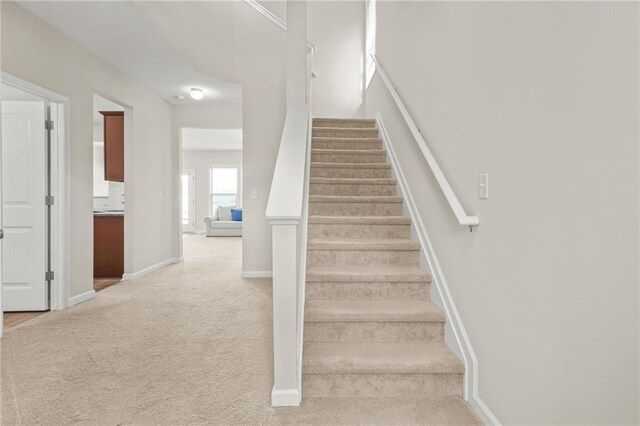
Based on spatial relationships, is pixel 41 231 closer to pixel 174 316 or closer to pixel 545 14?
pixel 174 316

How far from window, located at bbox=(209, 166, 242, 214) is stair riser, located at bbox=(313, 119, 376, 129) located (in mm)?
7569

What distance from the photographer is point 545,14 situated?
127 cm

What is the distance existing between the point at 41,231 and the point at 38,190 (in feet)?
1.25

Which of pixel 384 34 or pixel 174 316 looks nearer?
pixel 174 316

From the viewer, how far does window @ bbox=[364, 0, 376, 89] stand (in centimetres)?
504

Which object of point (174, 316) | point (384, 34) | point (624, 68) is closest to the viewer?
point (624, 68)

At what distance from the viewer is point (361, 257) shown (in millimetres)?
2502

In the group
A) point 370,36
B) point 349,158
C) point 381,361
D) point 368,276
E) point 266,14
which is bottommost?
point 381,361

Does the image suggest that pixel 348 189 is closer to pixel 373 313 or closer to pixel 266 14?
pixel 373 313

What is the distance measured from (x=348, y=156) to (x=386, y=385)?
2366 mm

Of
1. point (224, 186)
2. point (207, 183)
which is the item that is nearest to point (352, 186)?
point (224, 186)

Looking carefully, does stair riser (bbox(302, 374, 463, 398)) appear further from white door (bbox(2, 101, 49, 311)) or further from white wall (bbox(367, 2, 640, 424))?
white door (bbox(2, 101, 49, 311))

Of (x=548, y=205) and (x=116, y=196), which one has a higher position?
(x=116, y=196)

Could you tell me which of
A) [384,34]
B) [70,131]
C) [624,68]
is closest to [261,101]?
[384,34]
